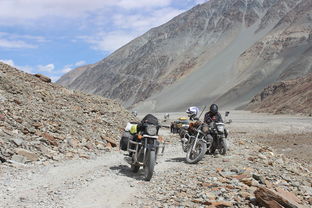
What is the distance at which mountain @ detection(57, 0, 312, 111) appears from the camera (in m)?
116

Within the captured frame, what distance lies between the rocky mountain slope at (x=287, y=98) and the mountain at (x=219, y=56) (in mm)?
12370

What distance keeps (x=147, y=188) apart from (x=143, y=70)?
157 meters

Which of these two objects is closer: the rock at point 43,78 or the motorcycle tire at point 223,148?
the motorcycle tire at point 223,148

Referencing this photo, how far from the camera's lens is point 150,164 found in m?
9.30

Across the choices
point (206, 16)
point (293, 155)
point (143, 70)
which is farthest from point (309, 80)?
point (206, 16)

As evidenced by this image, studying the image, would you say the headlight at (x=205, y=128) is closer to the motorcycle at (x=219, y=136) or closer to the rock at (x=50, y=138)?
the motorcycle at (x=219, y=136)

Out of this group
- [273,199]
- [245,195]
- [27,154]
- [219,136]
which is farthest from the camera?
[219,136]

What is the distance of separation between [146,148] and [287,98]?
234 ft

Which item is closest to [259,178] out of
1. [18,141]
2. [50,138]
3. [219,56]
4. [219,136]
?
[219,136]

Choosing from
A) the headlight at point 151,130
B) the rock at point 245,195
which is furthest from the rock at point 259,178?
the headlight at point 151,130

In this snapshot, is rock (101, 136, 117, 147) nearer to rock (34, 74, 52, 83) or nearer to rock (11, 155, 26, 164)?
rock (11, 155, 26, 164)

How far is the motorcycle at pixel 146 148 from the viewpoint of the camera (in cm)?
940

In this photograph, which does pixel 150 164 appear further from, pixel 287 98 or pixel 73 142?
pixel 287 98

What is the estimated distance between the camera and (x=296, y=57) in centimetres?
11375
